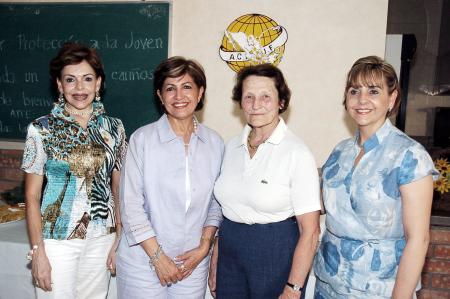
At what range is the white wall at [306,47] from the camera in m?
2.49

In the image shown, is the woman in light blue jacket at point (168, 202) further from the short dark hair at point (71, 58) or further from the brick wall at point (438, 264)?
the brick wall at point (438, 264)

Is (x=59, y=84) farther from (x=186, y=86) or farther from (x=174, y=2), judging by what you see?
(x=174, y=2)

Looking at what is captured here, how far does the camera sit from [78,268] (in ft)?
5.42

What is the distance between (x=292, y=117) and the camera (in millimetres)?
2645

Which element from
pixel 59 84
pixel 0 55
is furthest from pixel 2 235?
pixel 0 55

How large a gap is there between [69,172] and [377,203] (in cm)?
124

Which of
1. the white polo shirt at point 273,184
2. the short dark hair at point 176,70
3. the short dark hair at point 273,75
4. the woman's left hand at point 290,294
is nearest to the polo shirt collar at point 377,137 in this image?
the white polo shirt at point 273,184

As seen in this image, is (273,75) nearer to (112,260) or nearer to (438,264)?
(112,260)

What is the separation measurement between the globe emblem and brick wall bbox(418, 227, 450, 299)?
1547mm

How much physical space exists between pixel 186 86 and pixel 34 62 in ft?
6.36

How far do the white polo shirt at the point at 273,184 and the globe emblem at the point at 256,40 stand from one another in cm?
114

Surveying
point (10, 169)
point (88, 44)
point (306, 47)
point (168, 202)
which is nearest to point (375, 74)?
point (168, 202)

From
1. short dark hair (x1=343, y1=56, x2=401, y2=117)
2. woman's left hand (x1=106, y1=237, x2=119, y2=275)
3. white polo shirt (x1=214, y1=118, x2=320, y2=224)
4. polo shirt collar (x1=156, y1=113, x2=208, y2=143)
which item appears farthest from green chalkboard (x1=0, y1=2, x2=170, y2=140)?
short dark hair (x1=343, y1=56, x2=401, y2=117)

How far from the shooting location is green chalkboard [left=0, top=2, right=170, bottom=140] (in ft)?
9.03
